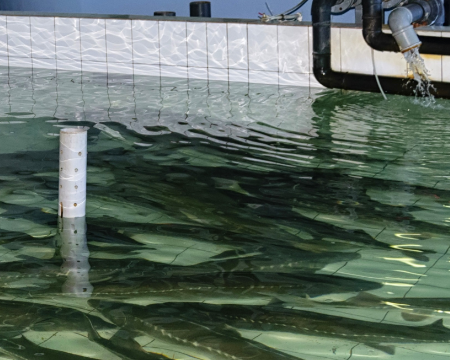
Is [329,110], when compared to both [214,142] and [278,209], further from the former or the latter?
[278,209]

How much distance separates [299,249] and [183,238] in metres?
0.60

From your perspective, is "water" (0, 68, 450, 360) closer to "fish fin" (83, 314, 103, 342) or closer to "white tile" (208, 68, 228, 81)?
"fish fin" (83, 314, 103, 342)

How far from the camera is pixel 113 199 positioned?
4.02 m

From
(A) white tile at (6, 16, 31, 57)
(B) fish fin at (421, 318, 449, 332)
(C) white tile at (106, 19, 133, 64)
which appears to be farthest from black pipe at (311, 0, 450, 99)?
(B) fish fin at (421, 318, 449, 332)

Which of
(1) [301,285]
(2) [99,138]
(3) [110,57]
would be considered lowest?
(1) [301,285]

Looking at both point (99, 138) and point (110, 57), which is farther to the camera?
point (110, 57)

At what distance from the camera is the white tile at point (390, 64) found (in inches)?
263

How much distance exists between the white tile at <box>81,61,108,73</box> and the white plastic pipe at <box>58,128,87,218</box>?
5.07m

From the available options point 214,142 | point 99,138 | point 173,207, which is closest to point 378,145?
point 214,142

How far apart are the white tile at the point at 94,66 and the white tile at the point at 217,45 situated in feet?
4.85

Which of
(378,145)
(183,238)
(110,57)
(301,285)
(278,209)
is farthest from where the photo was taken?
(110,57)

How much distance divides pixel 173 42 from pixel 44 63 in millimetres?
1938

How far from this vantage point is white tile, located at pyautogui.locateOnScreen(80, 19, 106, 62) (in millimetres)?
8219

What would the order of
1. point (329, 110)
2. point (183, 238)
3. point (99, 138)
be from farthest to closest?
point (329, 110) < point (99, 138) < point (183, 238)
